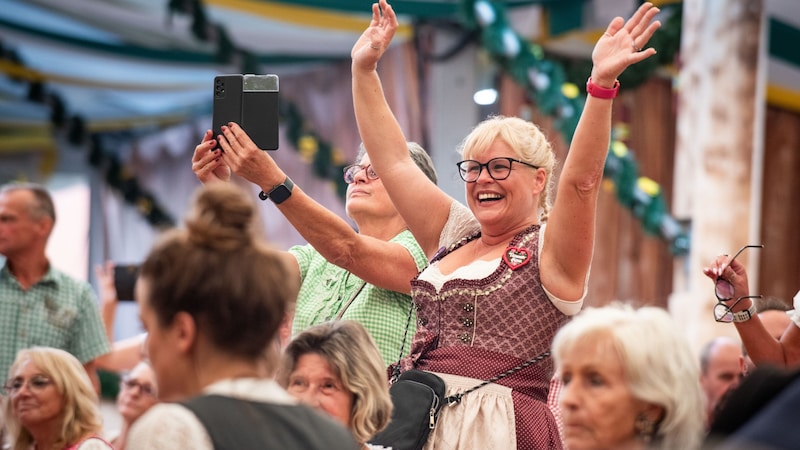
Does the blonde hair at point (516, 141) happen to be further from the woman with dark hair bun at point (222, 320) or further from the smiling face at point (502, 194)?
the woman with dark hair bun at point (222, 320)

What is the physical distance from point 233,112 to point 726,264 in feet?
4.28

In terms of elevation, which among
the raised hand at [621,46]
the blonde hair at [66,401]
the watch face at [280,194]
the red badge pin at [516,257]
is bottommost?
the blonde hair at [66,401]

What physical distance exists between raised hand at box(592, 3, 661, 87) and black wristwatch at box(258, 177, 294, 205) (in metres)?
0.80

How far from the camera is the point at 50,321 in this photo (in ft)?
15.2

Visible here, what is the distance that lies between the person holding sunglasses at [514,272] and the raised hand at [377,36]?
0.37 metres

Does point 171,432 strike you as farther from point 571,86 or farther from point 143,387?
point 571,86

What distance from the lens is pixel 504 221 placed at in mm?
2842

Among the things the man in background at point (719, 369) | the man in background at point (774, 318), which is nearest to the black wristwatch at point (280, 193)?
the man in background at point (774, 318)

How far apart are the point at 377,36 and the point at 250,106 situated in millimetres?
405

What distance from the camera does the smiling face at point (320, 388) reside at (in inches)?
104

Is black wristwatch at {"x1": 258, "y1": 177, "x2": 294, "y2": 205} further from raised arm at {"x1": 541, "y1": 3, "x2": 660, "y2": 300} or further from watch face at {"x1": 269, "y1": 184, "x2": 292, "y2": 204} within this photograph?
raised arm at {"x1": 541, "y1": 3, "x2": 660, "y2": 300}

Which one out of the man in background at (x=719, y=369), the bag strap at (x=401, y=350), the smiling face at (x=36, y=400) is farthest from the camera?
the man in background at (x=719, y=369)

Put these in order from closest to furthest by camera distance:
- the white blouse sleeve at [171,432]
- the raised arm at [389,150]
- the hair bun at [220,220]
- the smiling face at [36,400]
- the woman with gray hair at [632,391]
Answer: the white blouse sleeve at [171,432] → the hair bun at [220,220] → the woman with gray hair at [632,391] → the raised arm at [389,150] → the smiling face at [36,400]

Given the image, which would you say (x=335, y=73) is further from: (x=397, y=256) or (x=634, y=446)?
(x=634, y=446)
